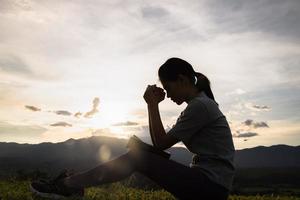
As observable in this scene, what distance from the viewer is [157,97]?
7.02 m

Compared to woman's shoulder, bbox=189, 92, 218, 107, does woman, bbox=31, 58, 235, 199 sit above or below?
below

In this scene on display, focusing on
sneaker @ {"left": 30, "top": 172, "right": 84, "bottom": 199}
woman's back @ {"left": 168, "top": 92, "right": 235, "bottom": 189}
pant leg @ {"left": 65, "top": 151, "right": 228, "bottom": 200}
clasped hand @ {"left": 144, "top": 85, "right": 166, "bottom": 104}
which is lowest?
sneaker @ {"left": 30, "top": 172, "right": 84, "bottom": 199}

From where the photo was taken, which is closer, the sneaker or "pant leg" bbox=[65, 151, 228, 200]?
"pant leg" bbox=[65, 151, 228, 200]

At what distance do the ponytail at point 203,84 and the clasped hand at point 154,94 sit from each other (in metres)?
0.66

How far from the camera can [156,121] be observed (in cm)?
652

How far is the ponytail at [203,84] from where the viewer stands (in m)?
6.94

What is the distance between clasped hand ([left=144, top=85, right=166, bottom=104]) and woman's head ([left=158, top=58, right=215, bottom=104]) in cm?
19

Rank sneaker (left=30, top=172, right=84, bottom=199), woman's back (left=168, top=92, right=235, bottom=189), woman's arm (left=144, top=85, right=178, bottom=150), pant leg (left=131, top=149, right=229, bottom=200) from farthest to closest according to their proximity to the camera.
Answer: sneaker (left=30, top=172, right=84, bottom=199)
woman's arm (left=144, top=85, right=178, bottom=150)
woman's back (left=168, top=92, right=235, bottom=189)
pant leg (left=131, top=149, right=229, bottom=200)

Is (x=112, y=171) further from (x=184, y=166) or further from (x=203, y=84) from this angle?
(x=203, y=84)

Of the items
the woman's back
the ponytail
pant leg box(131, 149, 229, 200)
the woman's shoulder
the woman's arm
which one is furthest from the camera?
the ponytail

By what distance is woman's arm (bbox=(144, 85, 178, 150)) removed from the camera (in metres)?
6.28

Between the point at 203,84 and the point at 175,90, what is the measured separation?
0.52 metres

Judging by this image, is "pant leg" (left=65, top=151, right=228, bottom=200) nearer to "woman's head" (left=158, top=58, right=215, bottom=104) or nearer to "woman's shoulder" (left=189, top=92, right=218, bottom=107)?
"woman's shoulder" (left=189, top=92, right=218, bottom=107)

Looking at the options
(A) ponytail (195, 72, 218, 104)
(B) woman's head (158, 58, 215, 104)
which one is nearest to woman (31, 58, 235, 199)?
(B) woman's head (158, 58, 215, 104)
